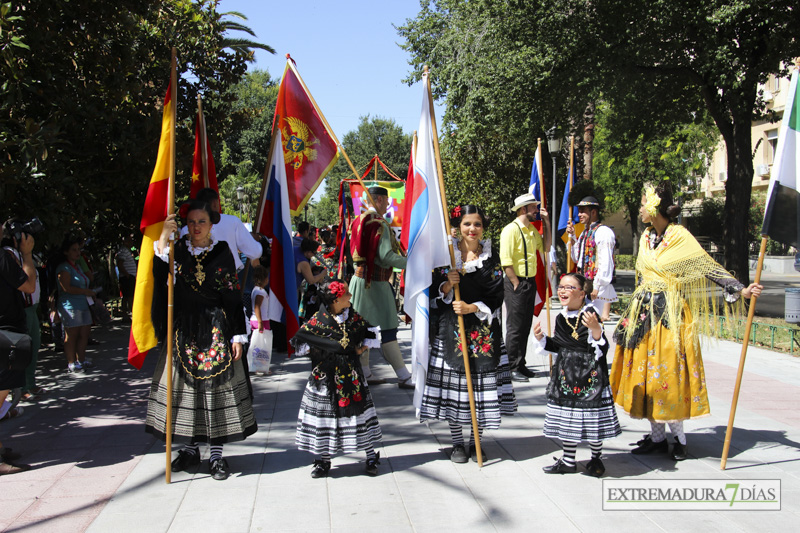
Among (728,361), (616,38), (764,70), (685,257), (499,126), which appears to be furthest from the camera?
(499,126)

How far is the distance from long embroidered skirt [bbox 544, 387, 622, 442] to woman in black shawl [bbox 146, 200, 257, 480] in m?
2.22

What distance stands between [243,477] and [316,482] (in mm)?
555

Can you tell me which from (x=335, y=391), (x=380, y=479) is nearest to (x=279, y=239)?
(x=335, y=391)

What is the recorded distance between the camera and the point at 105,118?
7.75 m

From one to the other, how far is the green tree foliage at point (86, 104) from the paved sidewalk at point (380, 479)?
2.42m

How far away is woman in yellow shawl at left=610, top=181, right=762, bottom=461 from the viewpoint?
492 centimetres

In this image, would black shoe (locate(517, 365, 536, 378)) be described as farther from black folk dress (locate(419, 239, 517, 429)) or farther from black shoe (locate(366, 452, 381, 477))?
black shoe (locate(366, 452, 381, 477))

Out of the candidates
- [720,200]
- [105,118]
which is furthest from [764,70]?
[720,200]

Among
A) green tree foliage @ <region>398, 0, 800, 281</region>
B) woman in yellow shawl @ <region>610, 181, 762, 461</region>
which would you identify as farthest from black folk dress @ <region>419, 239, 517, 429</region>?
→ green tree foliage @ <region>398, 0, 800, 281</region>

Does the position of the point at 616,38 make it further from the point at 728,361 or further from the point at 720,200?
the point at 720,200

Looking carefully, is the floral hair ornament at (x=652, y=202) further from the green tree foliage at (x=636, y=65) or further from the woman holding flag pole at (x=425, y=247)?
the green tree foliage at (x=636, y=65)

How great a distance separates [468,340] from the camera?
5.05 metres

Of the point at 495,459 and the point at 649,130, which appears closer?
the point at 495,459

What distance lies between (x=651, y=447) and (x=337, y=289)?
8.95 feet
